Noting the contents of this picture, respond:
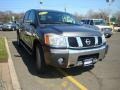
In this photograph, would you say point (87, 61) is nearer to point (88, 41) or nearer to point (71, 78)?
point (88, 41)

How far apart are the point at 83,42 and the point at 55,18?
2.05 m

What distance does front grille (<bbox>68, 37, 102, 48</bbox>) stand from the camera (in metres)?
6.04

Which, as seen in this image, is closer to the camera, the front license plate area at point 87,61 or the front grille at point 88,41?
the front grille at point 88,41

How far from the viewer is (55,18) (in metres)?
7.89

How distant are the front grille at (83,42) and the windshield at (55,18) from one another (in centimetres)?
172

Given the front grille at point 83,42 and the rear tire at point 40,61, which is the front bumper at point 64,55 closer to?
the front grille at point 83,42

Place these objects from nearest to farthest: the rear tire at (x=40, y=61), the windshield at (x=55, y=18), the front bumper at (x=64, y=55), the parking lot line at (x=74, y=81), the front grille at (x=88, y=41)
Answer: the parking lot line at (x=74, y=81) → the front bumper at (x=64, y=55) → the front grille at (x=88, y=41) → the rear tire at (x=40, y=61) → the windshield at (x=55, y=18)

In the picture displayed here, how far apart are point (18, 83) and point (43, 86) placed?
2.15 ft

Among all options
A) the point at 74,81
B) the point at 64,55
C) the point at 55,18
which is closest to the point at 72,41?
the point at 64,55

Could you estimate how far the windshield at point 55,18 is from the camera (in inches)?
299

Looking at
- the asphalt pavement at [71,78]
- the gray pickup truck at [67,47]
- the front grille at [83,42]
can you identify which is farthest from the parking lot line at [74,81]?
the front grille at [83,42]

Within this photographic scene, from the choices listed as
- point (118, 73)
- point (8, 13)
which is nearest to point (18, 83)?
point (118, 73)

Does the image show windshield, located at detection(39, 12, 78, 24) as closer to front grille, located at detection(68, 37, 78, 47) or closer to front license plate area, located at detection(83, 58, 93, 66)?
front grille, located at detection(68, 37, 78, 47)

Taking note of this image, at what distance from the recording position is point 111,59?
9.09 meters
